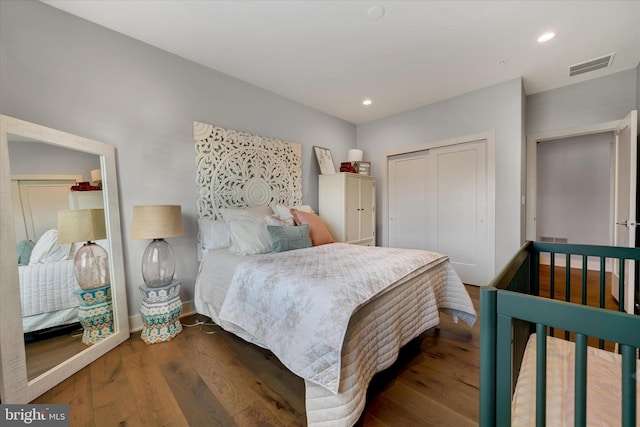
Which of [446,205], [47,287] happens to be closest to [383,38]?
[446,205]

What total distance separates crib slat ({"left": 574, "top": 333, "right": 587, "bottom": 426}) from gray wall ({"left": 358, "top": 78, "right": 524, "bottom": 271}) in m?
3.11

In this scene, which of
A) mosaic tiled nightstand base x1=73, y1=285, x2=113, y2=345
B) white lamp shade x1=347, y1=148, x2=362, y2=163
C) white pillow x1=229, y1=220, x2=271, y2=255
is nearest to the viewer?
mosaic tiled nightstand base x1=73, y1=285, x2=113, y2=345

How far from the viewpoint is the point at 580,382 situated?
1.83 feet

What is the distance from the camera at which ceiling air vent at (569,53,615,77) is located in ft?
8.68

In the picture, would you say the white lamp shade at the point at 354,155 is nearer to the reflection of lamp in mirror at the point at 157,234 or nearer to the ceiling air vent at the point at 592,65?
the ceiling air vent at the point at 592,65

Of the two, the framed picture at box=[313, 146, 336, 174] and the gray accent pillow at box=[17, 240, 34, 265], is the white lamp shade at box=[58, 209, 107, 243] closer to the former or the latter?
the gray accent pillow at box=[17, 240, 34, 265]

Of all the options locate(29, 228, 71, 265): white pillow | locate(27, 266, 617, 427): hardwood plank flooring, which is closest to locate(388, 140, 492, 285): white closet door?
locate(27, 266, 617, 427): hardwood plank flooring

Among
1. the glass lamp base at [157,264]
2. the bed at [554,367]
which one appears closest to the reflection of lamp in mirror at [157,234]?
the glass lamp base at [157,264]

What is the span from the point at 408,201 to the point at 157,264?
3.62m

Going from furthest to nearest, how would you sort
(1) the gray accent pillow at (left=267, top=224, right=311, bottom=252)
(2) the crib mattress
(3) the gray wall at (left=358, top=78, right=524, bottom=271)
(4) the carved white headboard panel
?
(3) the gray wall at (left=358, top=78, right=524, bottom=271)
(4) the carved white headboard panel
(1) the gray accent pillow at (left=267, top=224, right=311, bottom=252)
(2) the crib mattress

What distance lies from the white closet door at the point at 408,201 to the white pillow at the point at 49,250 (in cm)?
407

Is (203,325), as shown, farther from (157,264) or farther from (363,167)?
(363,167)

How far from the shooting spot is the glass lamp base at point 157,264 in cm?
217

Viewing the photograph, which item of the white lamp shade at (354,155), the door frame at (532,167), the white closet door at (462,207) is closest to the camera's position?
the door frame at (532,167)
